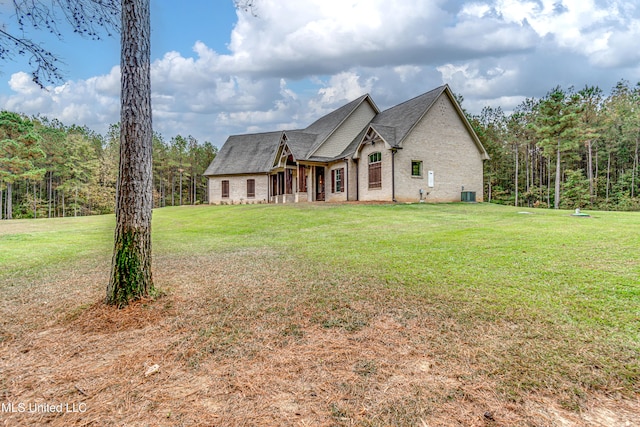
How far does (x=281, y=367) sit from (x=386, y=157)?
17736mm

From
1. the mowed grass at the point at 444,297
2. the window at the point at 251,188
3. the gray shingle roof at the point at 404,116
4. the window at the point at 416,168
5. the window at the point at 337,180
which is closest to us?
the mowed grass at the point at 444,297

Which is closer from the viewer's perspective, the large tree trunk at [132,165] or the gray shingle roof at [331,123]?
the large tree trunk at [132,165]

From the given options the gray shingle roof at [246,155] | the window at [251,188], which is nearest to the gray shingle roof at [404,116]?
the gray shingle roof at [246,155]

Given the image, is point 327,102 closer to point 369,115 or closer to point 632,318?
point 369,115

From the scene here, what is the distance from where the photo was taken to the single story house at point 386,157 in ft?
63.5

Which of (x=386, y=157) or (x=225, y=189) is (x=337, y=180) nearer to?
(x=386, y=157)

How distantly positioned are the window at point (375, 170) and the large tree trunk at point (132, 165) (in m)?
16.6

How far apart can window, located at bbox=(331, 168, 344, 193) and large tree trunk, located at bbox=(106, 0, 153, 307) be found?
1824 centimetres

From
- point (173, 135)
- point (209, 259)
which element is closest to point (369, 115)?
point (209, 259)

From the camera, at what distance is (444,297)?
4008 mm

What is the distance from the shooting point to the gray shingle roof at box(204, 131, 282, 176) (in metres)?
28.9

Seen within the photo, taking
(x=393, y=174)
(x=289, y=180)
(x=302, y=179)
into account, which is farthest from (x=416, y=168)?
(x=289, y=180)

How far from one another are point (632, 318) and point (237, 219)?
14436 millimetres

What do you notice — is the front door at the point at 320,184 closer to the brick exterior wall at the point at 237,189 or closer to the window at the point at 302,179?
the window at the point at 302,179
